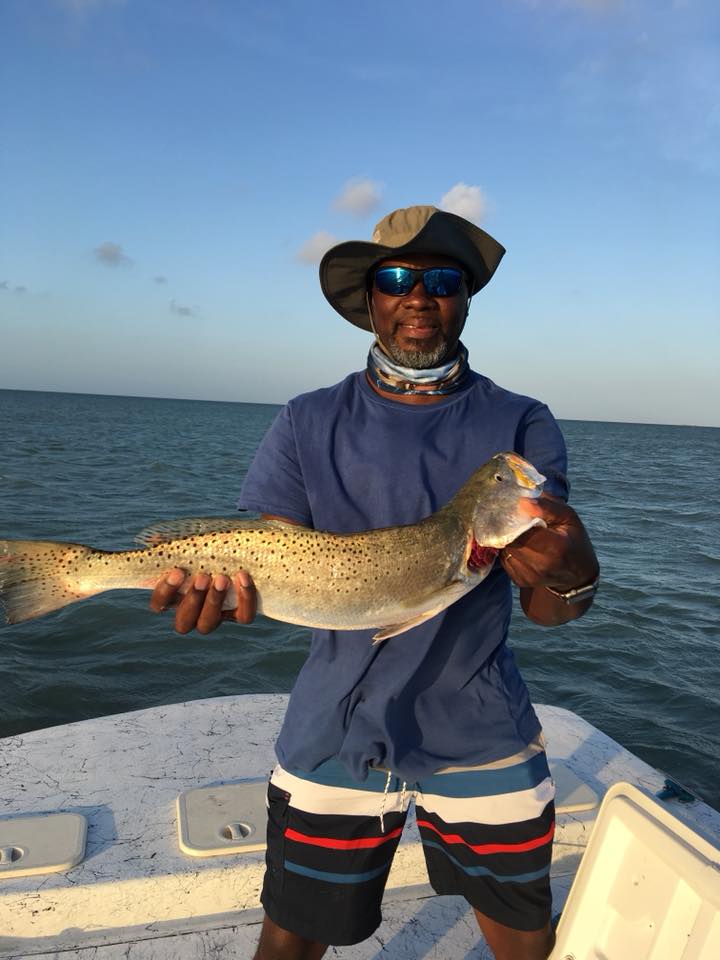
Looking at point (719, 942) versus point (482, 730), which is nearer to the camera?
point (719, 942)

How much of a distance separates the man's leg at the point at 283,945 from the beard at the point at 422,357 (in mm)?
2530

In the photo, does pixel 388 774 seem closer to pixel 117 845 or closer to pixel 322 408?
pixel 322 408

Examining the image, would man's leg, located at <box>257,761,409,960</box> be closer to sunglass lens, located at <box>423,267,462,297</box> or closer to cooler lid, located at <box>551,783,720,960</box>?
cooler lid, located at <box>551,783,720,960</box>

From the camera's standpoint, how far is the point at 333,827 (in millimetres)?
3121

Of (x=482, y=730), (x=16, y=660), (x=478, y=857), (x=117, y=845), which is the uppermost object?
(x=482, y=730)

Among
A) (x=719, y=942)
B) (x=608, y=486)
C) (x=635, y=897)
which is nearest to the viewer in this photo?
(x=719, y=942)

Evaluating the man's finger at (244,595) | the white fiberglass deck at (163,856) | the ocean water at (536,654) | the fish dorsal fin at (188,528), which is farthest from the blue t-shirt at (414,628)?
the ocean water at (536,654)

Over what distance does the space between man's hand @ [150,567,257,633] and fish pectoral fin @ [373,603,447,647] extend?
0.57 m

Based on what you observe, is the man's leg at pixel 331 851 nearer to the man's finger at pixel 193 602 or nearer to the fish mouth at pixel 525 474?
the man's finger at pixel 193 602

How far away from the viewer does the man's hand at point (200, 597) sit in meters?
3.20

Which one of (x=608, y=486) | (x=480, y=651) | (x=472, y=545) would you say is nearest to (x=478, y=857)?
(x=480, y=651)

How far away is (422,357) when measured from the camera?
3326mm

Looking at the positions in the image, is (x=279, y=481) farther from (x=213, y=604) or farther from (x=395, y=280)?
(x=395, y=280)

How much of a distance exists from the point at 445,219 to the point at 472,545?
145 centimetres
